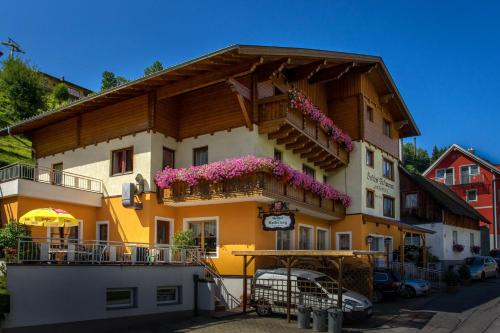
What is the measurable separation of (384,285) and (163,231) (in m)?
10.2

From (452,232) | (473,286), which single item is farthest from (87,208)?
(452,232)

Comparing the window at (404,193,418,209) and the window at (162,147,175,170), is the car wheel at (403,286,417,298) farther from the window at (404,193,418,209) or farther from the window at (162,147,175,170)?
the window at (404,193,418,209)

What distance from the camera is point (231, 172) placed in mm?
20391

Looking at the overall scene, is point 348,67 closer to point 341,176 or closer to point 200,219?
point 341,176

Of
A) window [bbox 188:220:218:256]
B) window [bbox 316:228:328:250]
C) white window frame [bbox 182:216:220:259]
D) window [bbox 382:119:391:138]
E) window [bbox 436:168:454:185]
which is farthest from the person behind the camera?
window [bbox 436:168:454:185]

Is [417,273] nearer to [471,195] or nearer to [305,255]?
[305,255]

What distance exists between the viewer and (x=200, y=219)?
22781 millimetres

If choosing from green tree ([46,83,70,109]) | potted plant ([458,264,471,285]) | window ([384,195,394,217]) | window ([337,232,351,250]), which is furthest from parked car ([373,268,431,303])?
green tree ([46,83,70,109])

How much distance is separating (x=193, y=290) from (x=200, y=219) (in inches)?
167

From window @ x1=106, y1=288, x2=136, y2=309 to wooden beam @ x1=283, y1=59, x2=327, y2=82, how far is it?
12511 millimetres

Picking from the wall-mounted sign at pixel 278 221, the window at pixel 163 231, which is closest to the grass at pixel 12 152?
the window at pixel 163 231

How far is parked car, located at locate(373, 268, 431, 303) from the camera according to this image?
23.2m

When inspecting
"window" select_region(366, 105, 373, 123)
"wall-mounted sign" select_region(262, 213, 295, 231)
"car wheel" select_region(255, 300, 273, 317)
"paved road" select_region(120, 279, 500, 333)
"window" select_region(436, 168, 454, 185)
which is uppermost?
"window" select_region(366, 105, 373, 123)

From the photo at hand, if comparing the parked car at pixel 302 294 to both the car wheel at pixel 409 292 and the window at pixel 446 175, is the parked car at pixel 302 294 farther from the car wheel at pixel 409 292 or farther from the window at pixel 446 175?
the window at pixel 446 175
